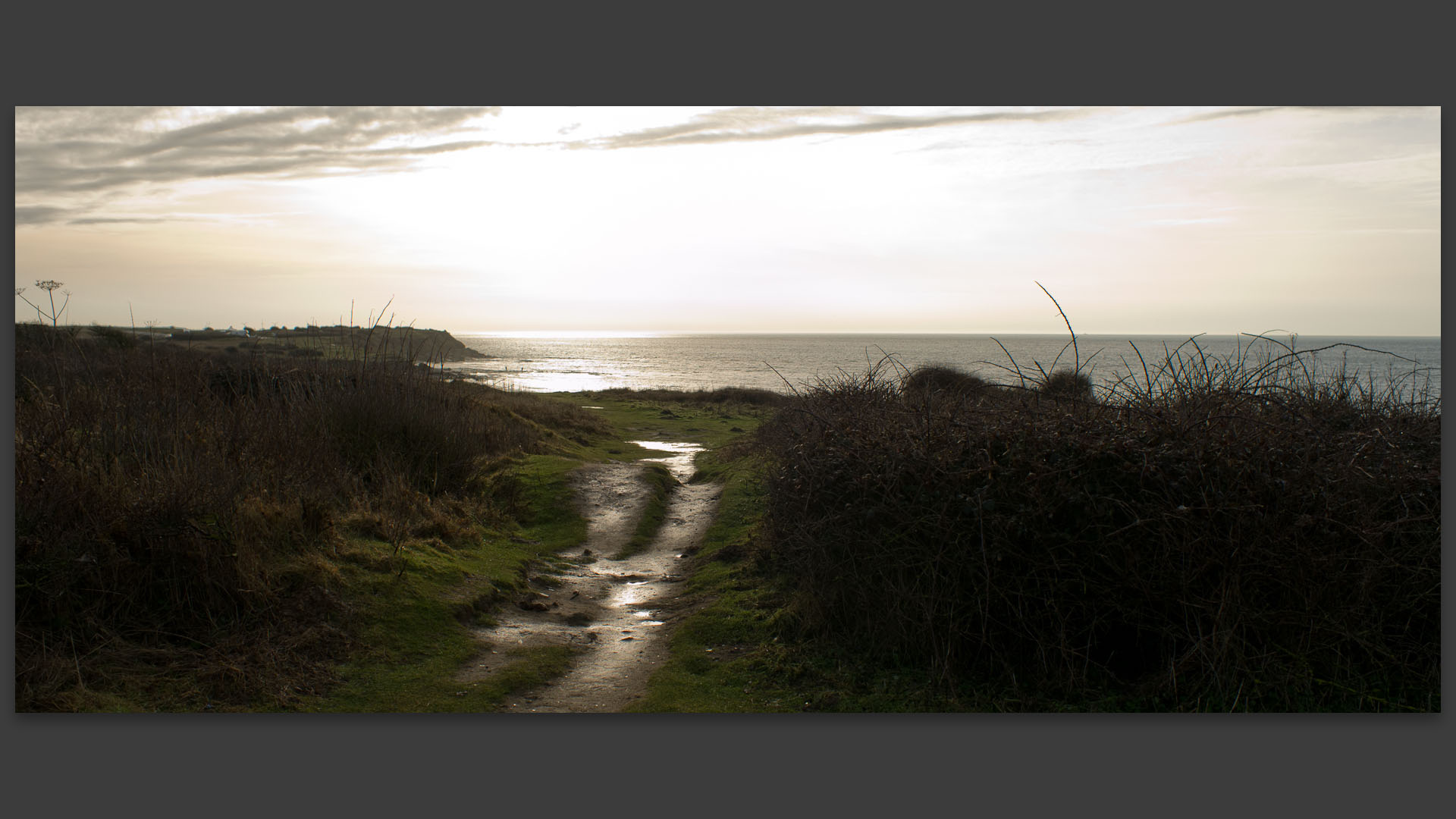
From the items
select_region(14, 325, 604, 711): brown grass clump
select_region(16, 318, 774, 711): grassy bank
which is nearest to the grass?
select_region(16, 318, 774, 711): grassy bank

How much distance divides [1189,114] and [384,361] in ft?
37.8

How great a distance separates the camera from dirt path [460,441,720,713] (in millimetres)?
5789

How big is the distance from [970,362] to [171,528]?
11.9 m

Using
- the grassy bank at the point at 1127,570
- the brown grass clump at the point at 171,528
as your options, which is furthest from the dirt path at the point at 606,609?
the brown grass clump at the point at 171,528

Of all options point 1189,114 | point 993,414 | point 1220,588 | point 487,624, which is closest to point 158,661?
point 487,624

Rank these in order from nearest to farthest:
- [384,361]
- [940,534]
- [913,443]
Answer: [940,534], [913,443], [384,361]

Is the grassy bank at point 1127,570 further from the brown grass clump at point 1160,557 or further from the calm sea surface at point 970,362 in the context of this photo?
the calm sea surface at point 970,362

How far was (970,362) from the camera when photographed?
45.2 ft

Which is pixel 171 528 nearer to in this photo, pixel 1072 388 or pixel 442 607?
pixel 442 607

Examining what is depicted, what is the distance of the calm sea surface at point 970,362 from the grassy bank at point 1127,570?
0.88 metres

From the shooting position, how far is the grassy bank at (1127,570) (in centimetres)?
520

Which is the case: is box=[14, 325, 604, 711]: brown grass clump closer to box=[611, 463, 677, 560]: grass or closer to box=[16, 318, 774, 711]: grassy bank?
box=[16, 318, 774, 711]: grassy bank

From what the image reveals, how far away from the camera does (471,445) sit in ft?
43.7

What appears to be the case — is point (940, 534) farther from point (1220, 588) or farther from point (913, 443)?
point (1220, 588)
